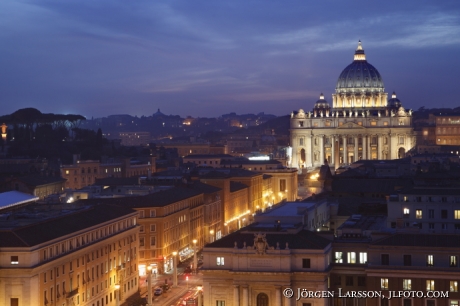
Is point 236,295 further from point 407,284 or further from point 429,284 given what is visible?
point 429,284

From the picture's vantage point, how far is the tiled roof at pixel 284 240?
160ft

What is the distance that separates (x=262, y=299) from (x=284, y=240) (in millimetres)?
2994

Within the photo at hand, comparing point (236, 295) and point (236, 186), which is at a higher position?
point (236, 186)

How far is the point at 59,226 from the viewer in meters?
54.9

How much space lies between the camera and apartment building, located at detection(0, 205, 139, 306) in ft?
162

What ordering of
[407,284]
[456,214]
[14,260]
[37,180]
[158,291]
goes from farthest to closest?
[37,180]
[456,214]
[158,291]
[14,260]
[407,284]

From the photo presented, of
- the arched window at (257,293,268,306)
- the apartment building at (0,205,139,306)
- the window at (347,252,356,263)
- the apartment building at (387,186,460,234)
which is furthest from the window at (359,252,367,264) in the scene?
the apartment building at (0,205,139,306)

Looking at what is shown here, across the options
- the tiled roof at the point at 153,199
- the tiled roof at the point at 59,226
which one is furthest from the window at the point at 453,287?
the tiled roof at the point at 153,199

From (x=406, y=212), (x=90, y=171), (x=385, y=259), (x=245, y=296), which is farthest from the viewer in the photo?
(x=90, y=171)

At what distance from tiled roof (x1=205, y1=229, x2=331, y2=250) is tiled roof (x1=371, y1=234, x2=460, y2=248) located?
2.75 metres

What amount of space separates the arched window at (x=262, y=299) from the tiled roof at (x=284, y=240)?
2360mm

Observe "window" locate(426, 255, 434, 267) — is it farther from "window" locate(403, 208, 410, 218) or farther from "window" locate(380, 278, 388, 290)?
"window" locate(403, 208, 410, 218)

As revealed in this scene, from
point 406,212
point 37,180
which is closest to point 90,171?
point 37,180

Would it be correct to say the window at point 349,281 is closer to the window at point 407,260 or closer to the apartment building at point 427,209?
the window at point 407,260
